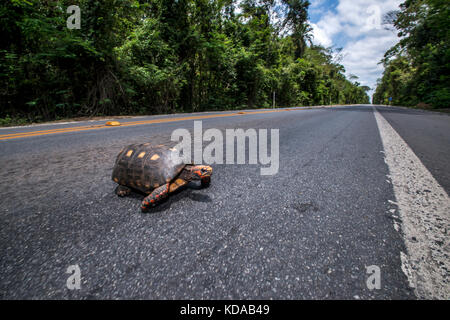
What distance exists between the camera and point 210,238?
866 mm

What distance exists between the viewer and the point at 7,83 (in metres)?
7.00

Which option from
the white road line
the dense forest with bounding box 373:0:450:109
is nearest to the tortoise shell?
the white road line

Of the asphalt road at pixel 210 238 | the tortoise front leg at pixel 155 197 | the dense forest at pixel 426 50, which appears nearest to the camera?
the asphalt road at pixel 210 238

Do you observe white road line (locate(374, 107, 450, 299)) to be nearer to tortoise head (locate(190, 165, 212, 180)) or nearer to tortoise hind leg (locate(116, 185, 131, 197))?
tortoise head (locate(190, 165, 212, 180))

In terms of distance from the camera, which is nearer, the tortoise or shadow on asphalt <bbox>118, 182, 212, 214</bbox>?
shadow on asphalt <bbox>118, 182, 212, 214</bbox>

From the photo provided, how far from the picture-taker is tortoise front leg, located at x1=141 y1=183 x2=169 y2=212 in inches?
43.8

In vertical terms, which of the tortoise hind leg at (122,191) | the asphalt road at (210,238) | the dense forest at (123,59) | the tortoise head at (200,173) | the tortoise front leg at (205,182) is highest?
the dense forest at (123,59)

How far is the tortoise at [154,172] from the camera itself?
130 cm

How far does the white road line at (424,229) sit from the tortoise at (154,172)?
1200mm

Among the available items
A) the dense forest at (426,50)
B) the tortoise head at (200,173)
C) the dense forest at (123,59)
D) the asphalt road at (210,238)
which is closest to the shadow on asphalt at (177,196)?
the asphalt road at (210,238)

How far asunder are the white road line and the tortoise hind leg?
162 cm

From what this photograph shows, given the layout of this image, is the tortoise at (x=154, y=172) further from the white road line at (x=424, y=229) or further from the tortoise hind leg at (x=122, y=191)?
the white road line at (x=424, y=229)

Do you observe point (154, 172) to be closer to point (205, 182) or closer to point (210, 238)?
point (205, 182)

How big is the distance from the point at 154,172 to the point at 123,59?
1108 centimetres
